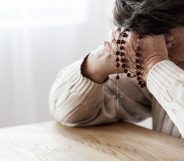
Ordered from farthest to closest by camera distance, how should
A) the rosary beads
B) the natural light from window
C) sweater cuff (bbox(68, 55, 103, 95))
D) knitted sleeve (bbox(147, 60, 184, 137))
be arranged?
the natural light from window → sweater cuff (bbox(68, 55, 103, 95)) → the rosary beads → knitted sleeve (bbox(147, 60, 184, 137))

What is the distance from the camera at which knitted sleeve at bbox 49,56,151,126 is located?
113 cm

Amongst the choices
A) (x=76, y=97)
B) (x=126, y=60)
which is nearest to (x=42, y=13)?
(x=76, y=97)

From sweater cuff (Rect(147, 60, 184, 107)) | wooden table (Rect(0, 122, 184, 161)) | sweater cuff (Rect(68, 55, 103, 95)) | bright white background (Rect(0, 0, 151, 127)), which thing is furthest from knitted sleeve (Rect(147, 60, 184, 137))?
bright white background (Rect(0, 0, 151, 127))

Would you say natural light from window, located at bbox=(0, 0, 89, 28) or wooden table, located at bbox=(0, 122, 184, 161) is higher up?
natural light from window, located at bbox=(0, 0, 89, 28)

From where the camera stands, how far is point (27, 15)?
1698 millimetres

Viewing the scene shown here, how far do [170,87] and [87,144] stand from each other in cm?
26

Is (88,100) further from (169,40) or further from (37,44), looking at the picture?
(37,44)

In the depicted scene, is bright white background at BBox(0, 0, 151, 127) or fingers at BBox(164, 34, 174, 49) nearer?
fingers at BBox(164, 34, 174, 49)

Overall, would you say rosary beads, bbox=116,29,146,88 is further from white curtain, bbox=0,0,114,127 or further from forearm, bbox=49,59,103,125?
white curtain, bbox=0,0,114,127

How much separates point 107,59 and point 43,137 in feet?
0.84

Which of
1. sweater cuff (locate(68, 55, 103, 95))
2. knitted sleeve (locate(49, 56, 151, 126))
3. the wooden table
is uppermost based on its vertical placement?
sweater cuff (locate(68, 55, 103, 95))

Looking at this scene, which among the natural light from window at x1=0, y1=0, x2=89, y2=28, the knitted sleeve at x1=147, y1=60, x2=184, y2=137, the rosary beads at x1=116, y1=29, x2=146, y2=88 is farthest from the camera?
the natural light from window at x1=0, y1=0, x2=89, y2=28

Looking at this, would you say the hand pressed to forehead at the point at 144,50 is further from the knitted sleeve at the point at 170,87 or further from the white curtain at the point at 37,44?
the white curtain at the point at 37,44

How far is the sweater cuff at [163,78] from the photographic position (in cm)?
84
